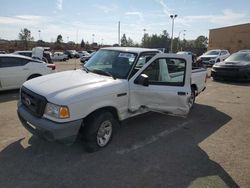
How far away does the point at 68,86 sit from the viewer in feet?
13.4

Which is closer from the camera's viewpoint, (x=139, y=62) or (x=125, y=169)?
(x=125, y=169)

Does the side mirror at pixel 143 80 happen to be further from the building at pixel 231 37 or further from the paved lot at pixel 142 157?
the building at pixel 231 37

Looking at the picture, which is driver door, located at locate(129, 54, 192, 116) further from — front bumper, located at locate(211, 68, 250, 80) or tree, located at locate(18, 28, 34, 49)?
tree, located at locate(18, 28, 34, 49)

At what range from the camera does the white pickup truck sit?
3750 millimetres

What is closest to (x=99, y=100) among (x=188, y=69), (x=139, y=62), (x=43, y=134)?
(x=43, y=134)

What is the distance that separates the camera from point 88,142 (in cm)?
410

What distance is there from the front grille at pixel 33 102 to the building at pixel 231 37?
181 feet

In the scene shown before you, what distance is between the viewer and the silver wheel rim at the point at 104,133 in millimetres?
4297

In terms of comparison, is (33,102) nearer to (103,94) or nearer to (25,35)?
(103,94)

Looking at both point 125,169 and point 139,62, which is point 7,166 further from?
point 139,62

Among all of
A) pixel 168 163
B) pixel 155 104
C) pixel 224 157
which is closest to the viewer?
pixel 168 163

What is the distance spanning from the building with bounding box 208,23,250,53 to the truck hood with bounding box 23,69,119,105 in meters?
54.4

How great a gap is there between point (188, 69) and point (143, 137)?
1698 mm

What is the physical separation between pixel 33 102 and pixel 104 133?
4.37 feet
